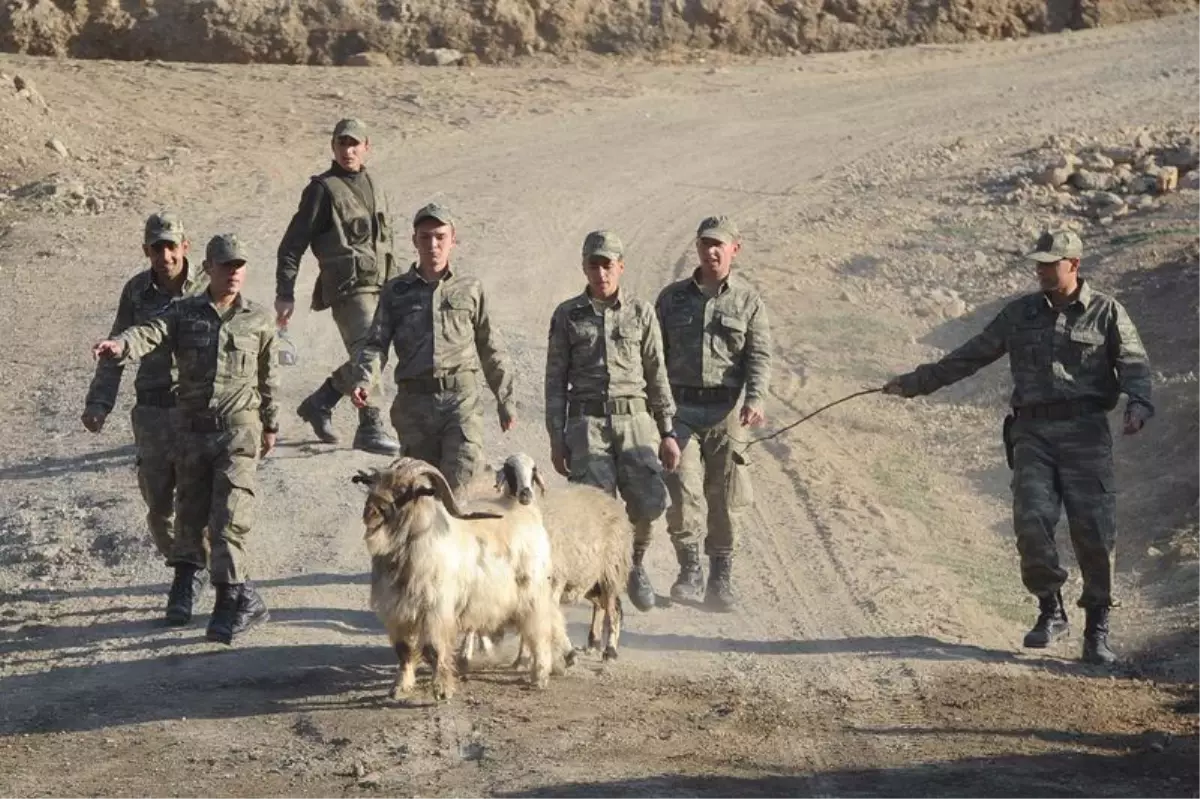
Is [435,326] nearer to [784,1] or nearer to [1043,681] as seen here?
[1043,681]

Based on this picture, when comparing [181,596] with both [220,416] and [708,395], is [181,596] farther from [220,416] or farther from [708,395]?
[708,395]

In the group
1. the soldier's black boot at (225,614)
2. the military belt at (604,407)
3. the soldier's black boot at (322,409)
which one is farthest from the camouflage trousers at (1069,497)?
the soldier's black boot at (322,409)

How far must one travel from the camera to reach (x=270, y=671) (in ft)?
37.1

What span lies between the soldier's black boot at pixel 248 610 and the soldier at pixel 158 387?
18.7 inches

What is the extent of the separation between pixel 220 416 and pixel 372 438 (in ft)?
11.3

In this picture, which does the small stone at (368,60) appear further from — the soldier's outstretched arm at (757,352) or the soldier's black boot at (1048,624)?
the soldier's black boot at (1048,624)

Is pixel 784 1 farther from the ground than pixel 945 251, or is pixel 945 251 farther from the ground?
pixel 784 1

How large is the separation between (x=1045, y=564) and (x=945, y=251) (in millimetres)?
10831

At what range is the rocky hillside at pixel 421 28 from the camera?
98.4ft

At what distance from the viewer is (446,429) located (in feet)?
39.4

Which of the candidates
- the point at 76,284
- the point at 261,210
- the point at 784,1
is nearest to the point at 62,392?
the point at 76,284

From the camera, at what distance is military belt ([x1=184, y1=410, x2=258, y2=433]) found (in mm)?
11938

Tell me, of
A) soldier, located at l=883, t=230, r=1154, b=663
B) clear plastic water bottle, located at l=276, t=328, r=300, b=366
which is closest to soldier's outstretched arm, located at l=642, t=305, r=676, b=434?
soldier, located at l=883, t=230, r=1154, b=663

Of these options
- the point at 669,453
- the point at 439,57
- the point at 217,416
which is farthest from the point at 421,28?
the point at 669,453
